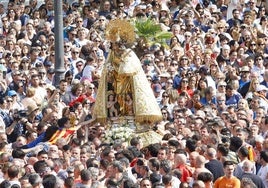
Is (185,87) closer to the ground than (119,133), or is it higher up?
higher up

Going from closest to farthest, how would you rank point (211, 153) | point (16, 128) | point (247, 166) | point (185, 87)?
point (247, 166) → point (211, 153) → point (16, 128) → point (185, 87)

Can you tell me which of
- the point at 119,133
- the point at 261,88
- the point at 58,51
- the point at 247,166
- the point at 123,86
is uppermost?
the point at 58,51

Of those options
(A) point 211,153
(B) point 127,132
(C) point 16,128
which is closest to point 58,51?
(C) point 16,128

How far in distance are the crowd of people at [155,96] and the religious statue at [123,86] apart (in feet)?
0.30

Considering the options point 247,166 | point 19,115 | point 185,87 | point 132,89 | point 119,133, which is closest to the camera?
point 247,166

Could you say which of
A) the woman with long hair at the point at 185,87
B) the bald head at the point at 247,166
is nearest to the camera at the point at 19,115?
the woman with long hair at the point at 185,87

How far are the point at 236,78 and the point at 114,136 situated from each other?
398 centimetres

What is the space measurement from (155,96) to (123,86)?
2399mm

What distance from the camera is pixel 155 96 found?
27.6m

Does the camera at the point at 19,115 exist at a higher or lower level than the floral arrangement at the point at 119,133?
higher

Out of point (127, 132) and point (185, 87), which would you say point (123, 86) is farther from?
point (185, 87)

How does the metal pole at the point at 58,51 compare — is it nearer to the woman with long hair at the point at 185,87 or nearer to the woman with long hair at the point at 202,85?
the woman with long hair at the point at 185,87

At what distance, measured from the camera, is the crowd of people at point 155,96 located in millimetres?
21266

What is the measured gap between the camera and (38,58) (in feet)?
99.1
